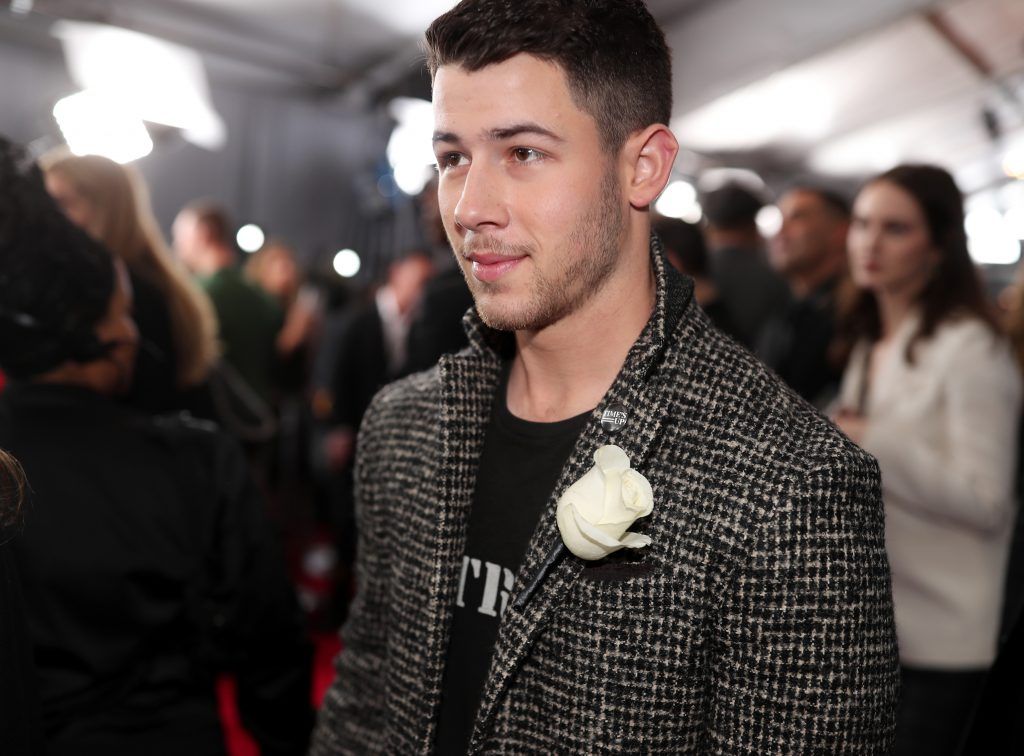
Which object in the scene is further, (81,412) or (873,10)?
(873,10)

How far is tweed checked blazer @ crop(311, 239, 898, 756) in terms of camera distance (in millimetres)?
1070

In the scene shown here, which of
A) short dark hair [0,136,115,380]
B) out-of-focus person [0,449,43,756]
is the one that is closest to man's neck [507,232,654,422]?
out-of-focus person [0,449,43,756]

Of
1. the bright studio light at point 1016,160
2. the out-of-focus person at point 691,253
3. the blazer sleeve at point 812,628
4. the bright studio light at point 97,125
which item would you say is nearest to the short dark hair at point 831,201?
the out-of-focus person at point 691,253

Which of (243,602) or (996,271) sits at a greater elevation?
(996,271)

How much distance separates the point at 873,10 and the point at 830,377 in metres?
3.58

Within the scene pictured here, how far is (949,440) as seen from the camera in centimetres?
207

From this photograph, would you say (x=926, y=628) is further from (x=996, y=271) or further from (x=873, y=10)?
(x=996, y=271)

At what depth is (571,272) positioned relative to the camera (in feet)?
4.16

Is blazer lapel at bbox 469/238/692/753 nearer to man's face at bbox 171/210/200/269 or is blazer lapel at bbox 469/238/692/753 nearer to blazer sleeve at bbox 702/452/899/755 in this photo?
blazer sleeve at bbox 702/452/899/755

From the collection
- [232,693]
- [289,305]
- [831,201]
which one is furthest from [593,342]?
[289,305]

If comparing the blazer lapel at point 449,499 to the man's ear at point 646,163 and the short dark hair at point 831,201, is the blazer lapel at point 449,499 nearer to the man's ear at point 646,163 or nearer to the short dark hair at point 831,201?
the man's ear at point 646,163

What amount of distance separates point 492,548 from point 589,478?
0.28 meters

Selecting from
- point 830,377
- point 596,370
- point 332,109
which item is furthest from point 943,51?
point 596,370

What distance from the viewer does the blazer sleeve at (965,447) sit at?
1.98 metres
